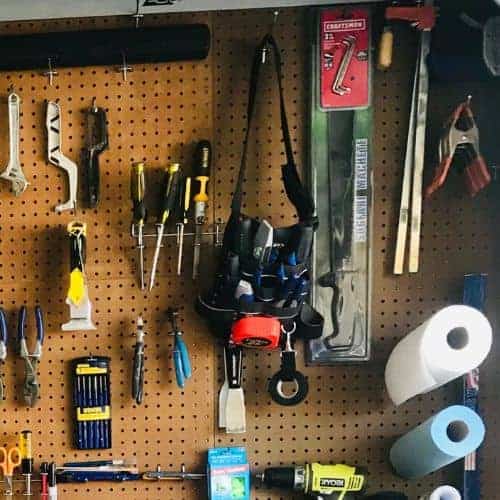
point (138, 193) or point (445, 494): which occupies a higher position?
point (138, 193)

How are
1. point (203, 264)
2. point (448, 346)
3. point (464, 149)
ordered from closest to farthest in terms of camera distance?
1. point (448, 346)
2. point (464, 149)
3. point (203, 264)

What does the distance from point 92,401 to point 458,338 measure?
0.77 m

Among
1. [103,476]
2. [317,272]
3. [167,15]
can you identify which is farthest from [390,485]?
[167,15]

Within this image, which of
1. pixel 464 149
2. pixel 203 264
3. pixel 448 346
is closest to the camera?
pixel 448 346

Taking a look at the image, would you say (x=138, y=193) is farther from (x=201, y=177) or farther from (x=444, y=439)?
(x=444, y=439)

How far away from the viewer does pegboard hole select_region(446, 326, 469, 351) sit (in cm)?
151

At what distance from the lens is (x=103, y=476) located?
1.77 meters

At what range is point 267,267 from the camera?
1590 millimetres

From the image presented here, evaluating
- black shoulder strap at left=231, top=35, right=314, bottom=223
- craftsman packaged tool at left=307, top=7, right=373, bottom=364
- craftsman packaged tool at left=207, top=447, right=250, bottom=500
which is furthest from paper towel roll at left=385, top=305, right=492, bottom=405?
craftsman packaged tool at left=207, top=447, right=250, bottom=500

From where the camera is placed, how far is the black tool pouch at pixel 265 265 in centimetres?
157

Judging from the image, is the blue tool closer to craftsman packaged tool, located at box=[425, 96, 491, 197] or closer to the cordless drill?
the cordless drill

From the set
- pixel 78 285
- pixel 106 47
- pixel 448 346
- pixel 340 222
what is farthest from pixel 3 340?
pixel 448 346

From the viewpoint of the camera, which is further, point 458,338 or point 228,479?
point 228,479

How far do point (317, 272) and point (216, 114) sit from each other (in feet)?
1.28
